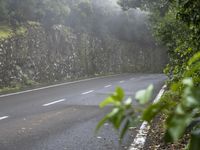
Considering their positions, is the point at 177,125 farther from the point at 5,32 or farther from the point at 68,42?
the point at 68,42

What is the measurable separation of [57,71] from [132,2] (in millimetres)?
7915

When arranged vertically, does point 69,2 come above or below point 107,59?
above

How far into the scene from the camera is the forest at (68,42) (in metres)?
20.0

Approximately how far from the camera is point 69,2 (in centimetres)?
3047

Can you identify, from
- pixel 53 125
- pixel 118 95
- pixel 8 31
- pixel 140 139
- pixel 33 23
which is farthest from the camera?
pixel 33 23

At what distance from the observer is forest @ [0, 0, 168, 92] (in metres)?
20.0

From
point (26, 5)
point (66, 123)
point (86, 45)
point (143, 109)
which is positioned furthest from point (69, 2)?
point (143, 109)

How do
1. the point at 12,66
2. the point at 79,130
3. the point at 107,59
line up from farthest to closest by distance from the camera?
the point at 107,59 < the point at 12,66 < the point at 79,130

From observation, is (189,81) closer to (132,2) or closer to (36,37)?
(36,37)

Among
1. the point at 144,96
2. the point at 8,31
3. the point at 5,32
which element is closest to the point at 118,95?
the point at 144,96

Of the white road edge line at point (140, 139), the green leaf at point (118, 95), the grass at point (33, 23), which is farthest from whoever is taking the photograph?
the grass at point (33, 23)

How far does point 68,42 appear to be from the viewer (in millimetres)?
27016

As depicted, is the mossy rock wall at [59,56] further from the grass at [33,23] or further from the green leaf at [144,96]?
the green leaf at [144,96]

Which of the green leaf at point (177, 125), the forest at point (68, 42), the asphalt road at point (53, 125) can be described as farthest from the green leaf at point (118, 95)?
the forest at point (68, 42)
